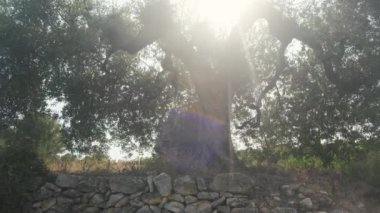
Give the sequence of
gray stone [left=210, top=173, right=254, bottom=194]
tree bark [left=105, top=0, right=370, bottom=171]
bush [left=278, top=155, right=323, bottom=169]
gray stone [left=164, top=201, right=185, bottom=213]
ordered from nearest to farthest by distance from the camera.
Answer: gray stone [left=164, top=201, right=185, bottom=213]
gray stone [left=210, top=173, right=254, bottom=194]
tree bark [left=105, top=0, right=370, bottom=171]
bush [left=278, top=155, right=323, bottom=169]

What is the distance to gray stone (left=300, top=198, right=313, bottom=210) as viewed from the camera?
12.1 metres

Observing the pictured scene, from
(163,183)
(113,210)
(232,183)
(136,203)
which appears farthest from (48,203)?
(232,183)

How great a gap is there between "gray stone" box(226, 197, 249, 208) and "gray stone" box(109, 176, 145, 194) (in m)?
2.18

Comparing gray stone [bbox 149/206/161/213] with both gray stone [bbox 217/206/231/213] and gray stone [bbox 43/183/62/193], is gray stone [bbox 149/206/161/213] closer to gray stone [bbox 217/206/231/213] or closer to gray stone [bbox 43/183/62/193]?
gray stone [bbox 217/206/231/213]

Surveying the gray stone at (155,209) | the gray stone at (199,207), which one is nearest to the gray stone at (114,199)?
the gray stone at (155,209)

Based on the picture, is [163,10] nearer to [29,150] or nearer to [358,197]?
[29,150]

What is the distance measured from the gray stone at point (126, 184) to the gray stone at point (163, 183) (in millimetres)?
397

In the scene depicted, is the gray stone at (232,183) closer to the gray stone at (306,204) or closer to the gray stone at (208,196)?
the gray stone at (208,196)

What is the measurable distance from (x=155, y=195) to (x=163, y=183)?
35 centimetres

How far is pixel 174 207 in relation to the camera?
1234 cm

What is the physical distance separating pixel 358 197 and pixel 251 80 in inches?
194

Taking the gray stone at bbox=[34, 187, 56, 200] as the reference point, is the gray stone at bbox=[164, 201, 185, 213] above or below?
below

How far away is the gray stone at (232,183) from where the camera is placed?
12406mm

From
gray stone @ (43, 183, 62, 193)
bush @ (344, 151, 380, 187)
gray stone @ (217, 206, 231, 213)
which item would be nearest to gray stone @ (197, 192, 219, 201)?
gray stone @ (217, 206, 231, 213)
